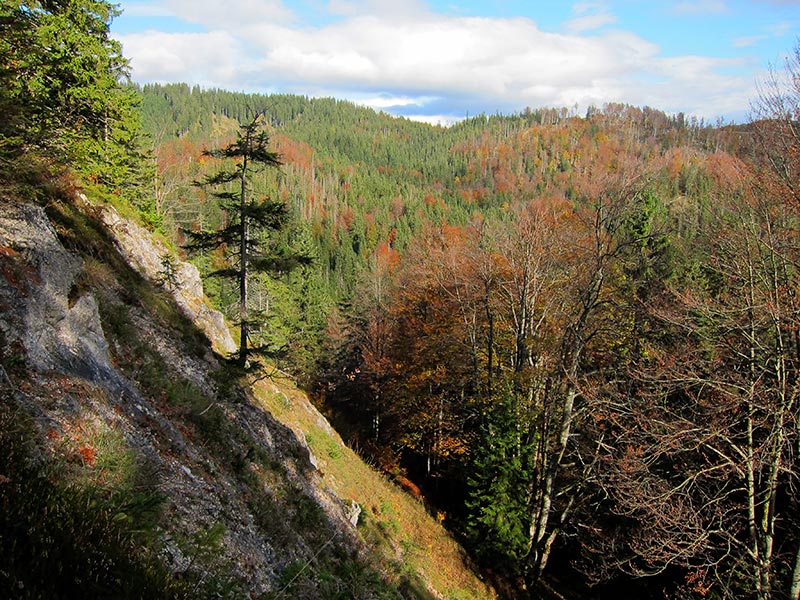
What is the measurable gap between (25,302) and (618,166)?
1438 centimetres

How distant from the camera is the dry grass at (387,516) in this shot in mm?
13344

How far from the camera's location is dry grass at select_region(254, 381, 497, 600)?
13344 mm

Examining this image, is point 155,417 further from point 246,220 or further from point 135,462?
point 246,220

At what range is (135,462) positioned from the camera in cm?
609

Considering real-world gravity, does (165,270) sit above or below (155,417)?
above

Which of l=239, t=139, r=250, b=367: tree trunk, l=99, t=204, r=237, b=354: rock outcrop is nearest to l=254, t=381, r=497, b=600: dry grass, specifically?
l=99, t=204, r=237, b=354: rock outcrop

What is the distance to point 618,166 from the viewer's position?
13719 millimetres

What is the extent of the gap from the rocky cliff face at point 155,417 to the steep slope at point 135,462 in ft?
0.11

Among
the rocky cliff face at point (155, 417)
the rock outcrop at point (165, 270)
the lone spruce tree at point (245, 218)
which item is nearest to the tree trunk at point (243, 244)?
the lone spruce tree at point (245, 218)

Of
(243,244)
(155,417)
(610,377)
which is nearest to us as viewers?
(155,417)

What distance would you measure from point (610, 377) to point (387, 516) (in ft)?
35.1

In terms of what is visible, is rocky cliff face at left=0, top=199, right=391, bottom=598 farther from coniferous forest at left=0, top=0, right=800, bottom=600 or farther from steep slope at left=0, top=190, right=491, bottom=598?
coniferous forest at left=0, top=0, right=800, bottom=600

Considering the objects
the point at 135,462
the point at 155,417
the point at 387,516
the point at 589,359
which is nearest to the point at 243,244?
the point at 155,417

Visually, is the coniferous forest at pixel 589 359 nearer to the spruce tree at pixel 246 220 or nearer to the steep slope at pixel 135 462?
the spruce tree at pixel 246 220
